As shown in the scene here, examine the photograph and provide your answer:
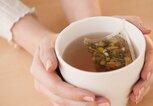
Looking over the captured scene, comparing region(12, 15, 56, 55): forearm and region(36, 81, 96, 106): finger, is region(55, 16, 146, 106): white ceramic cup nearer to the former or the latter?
region(36, 81, 96, 106): finger

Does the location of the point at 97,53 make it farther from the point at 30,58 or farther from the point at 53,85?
the point at 30,58

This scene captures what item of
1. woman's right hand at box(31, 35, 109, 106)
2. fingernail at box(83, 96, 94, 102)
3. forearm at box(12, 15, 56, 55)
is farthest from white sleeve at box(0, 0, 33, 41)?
fingernail at box(83, 96, 94, 102)

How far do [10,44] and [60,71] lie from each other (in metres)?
0.25

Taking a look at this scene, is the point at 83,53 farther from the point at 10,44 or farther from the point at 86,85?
the point at 10,44

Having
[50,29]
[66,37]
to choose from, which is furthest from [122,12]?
[66,37]

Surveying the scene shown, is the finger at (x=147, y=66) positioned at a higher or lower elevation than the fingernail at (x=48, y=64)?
lower

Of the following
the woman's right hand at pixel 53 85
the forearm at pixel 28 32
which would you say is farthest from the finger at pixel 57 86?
the forearm at pixel 28 32

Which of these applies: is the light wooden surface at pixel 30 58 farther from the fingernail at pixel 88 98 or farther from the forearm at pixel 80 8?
the fingernail at pixel 88 98

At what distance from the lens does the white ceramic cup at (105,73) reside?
0.37m

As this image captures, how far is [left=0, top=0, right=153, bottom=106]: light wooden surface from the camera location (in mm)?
528

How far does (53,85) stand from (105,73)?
10 centimetres

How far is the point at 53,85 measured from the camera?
1.43ft

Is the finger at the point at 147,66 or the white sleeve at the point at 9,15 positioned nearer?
the finger at the point at 147,66

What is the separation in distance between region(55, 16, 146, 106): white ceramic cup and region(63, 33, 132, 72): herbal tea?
0.01 m
